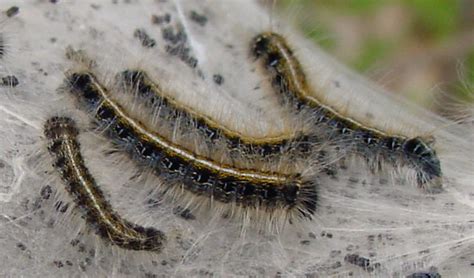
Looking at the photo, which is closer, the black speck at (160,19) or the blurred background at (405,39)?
the black speck at (160,19)

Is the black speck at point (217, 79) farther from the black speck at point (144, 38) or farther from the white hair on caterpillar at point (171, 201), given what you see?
the black speck at point (144, 38)

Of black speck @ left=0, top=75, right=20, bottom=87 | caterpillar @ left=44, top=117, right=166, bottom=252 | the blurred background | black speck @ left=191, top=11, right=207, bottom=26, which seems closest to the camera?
caterpillar @ left=44, top=117, right=166, bottom=252

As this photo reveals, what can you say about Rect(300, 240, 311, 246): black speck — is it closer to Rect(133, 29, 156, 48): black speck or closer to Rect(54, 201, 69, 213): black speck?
Rect(54, 201, 69, 213): black speck

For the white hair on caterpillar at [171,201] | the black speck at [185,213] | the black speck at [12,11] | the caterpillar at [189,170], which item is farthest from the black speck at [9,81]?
the black speck at [185,213]

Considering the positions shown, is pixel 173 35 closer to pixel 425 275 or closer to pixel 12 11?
pixel 12 11

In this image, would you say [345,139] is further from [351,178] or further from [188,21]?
[188,21]

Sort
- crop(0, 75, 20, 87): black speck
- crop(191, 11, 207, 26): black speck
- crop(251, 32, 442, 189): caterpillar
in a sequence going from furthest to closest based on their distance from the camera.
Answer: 1. crop(191, 11, 207, 26): black speck
2. crop(251, 32, 442, 189): caterpillar
3. crop(0, 75, 20, 87): black speck

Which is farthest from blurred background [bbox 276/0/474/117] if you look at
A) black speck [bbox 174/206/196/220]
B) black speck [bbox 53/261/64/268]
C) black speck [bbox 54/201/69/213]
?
black speck [bbox 53/261/64/268]

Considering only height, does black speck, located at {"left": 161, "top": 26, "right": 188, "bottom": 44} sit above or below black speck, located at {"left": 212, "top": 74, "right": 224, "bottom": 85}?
above

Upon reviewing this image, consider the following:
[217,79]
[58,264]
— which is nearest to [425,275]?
[217,79]
